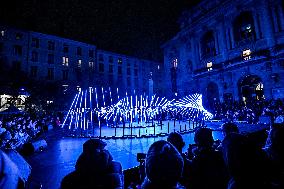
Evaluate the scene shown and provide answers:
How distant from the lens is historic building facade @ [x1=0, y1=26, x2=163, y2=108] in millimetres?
31078

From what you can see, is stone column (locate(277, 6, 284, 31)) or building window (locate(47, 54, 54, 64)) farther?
building window (locate(47, 54, 54, 64))

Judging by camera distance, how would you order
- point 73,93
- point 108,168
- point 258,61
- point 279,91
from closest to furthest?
1. point 108,168
2. point 279,91
3. point 258,61
4. point 73,93

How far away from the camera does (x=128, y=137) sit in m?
12.4

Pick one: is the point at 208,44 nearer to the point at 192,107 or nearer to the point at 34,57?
the point at 192,107

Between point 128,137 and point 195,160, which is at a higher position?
point 195,160

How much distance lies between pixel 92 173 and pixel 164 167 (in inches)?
44.8

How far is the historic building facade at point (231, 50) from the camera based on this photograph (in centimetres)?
2373

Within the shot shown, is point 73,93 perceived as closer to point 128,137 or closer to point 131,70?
point 131,70

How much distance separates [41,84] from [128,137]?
2755cm

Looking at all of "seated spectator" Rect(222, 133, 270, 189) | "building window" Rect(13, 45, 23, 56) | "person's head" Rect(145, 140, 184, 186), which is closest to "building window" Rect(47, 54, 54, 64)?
"building window" Rect(13, 45, 23, 56)

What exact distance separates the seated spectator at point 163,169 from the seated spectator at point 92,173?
70 centimetres

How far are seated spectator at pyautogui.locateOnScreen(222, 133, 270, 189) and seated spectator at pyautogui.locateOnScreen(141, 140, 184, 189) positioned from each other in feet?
2.31

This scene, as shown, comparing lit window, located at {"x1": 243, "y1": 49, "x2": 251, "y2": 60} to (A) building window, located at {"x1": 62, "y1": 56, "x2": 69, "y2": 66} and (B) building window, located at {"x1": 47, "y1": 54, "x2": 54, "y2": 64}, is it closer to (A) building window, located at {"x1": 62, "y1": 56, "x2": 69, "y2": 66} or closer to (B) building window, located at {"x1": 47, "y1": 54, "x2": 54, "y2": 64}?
(A) building window, located at {"x1": 62, "y1": 56, "x2": 69, "y2": 66}

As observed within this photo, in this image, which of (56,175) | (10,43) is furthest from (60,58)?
(56,175)
